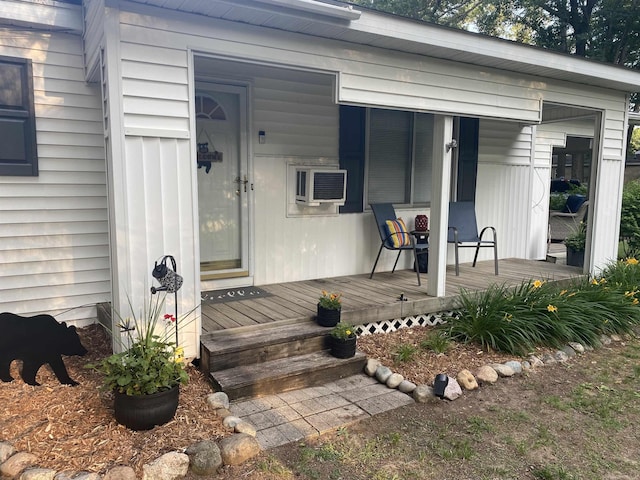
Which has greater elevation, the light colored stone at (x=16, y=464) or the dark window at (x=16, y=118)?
the dark window at (x=16, y=118)

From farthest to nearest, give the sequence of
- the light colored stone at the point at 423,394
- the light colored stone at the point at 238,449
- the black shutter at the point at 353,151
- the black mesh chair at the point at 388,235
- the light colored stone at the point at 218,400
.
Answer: the black shutter at the point at 353,151, the black mesh chair at the point at 388,235, the light colored stone at the point at 423,394, the light colored stone at the point at 218,400, the light colored stone at the point at 238,449

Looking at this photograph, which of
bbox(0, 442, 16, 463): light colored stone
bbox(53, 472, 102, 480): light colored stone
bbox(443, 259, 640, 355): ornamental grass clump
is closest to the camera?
bbox(53, 472, 102, 480): light colored stone

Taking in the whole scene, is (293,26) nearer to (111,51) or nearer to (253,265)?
(111,51)

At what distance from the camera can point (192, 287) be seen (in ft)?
10.8

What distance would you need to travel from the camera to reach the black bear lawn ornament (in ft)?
9.73

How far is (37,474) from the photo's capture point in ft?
7.04

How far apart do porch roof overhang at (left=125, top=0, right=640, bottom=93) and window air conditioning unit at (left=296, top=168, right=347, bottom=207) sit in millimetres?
1380

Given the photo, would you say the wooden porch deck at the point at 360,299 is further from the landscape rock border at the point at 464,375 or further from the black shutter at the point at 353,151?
the black shutter at the point at 353,151

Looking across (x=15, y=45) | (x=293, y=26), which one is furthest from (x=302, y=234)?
(x=15, y=45)

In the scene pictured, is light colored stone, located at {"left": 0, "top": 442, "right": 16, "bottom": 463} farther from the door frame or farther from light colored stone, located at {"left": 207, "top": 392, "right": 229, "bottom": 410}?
the door frame

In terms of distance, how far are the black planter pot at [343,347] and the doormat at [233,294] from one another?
1.09 meters

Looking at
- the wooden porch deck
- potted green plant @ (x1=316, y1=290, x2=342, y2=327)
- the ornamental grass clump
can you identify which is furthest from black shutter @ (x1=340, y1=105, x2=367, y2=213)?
potted green plant @ (x1=316, y1=290, x2=342, y2=327)

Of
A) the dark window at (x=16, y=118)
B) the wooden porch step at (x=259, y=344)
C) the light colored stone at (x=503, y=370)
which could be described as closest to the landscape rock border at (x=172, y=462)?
the wooden porch step at (x=259, y=344)

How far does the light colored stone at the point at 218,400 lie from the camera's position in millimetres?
2852
